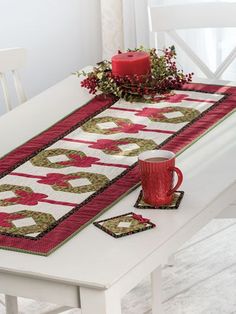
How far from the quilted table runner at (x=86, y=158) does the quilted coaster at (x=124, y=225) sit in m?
0.05

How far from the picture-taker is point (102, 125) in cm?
256

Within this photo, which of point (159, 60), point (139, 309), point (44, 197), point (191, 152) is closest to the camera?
point (44, 197)

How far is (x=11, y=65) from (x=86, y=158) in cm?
71

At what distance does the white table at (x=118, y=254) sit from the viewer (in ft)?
5.58

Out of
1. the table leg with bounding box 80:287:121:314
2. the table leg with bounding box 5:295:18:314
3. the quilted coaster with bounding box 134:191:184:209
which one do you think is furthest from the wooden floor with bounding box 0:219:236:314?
the table leg with bounding box 80:287:121:314

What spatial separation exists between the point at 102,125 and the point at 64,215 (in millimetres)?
600

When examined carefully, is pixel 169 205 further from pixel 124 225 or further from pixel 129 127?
pixel 129 127

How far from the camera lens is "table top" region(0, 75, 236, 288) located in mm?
1728

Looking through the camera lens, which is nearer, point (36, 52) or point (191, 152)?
point (191, 152)

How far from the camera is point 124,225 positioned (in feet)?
6.28

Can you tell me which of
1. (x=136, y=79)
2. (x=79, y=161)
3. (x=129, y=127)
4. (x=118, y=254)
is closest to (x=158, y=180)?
(x=118, y=254)

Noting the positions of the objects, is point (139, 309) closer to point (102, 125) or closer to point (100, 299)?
point (102, 125)

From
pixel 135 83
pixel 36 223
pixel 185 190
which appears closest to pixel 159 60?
pixel 135 83

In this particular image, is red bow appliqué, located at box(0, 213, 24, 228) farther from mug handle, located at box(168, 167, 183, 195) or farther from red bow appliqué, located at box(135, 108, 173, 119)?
red bow appliqué, located at box(135, 108, 173, 119)
